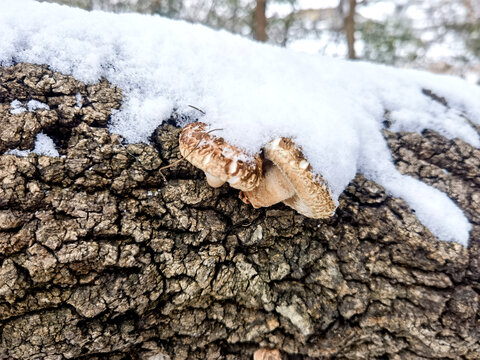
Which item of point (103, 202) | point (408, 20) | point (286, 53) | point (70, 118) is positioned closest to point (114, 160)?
point (103, 202)

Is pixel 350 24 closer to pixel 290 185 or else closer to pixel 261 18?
pixel 261 18

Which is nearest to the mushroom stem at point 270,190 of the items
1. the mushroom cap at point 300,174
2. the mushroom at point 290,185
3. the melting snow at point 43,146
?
the mushroom at point 290,185

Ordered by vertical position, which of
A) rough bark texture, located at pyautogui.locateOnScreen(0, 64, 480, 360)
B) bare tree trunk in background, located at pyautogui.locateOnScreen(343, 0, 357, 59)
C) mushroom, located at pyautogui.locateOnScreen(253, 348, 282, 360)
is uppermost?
bare tree trunk in background, located at pyautogui.locateOnScreen(343, 0, 357, 59)

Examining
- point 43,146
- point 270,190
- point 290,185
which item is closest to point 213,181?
point 270,190

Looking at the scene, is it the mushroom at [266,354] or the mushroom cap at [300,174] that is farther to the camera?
the mushroom at [266,354]

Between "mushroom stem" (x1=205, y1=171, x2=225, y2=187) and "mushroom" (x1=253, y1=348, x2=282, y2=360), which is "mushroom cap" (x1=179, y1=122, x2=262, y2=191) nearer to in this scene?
"mushroom stem" (x1=205, y1=171, x2=225, y2=187)

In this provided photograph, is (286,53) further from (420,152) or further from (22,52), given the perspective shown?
(22,52)

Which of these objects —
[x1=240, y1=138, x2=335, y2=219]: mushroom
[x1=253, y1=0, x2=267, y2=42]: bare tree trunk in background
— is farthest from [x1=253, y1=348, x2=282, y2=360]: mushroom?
[x1=253, y1=0, x2=267, y2=42]: bare tree trunk in background

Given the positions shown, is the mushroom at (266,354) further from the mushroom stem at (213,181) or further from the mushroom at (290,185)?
the mushroom stem at (213,181)
